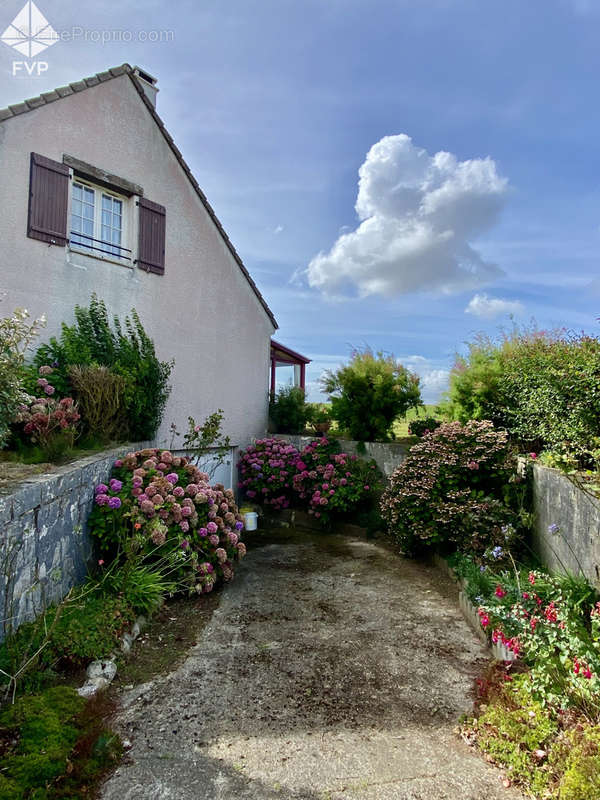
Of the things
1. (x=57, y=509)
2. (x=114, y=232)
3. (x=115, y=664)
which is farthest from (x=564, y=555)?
(x=114, y=232)

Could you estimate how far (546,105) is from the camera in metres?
5.97

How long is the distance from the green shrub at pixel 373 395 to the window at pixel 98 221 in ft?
15.4

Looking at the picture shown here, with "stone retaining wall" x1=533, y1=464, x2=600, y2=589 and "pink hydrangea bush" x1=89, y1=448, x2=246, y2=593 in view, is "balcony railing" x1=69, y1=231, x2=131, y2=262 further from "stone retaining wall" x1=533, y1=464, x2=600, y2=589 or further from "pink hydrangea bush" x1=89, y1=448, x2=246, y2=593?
"stone retaining wall" x1=533, y1=464, x2=600, y2=589

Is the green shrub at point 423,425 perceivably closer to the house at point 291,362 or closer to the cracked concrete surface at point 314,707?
the cracked concrete surface at point 314,707

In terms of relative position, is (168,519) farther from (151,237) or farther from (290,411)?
(290,411)

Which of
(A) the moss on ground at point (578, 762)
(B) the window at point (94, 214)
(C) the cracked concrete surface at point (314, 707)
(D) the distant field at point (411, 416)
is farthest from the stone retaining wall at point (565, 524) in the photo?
(B) the window at point (94, 214)

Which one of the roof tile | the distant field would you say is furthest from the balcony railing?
the distant field

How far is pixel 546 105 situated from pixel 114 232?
6740 mm

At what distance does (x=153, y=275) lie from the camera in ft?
26.9

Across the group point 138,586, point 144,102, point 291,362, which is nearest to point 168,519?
point 138,586

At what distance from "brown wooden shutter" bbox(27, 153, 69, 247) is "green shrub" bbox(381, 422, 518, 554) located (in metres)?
6.30

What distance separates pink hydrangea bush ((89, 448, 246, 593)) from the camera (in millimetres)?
4816

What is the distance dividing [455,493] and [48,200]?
7.17 m

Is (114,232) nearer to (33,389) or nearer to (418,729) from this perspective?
(33,389)
